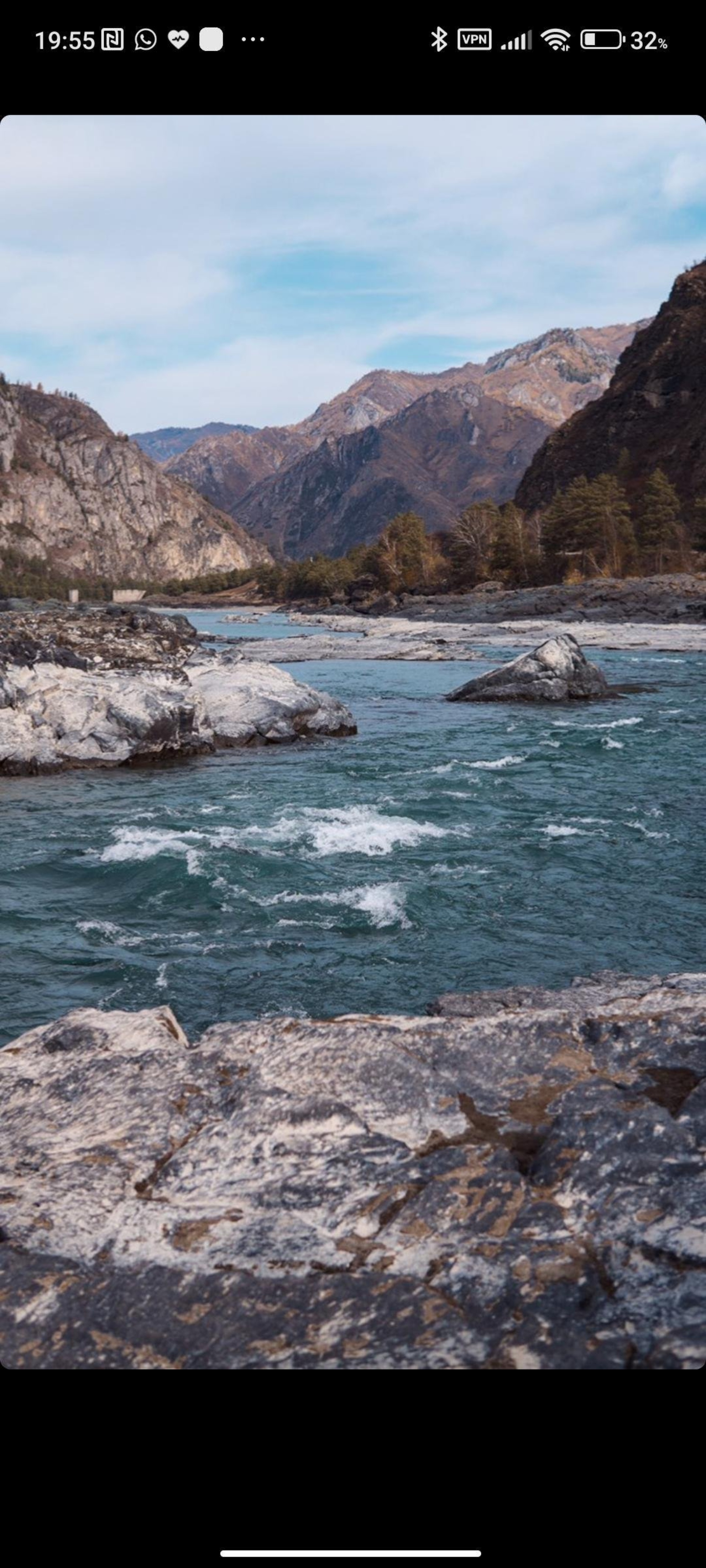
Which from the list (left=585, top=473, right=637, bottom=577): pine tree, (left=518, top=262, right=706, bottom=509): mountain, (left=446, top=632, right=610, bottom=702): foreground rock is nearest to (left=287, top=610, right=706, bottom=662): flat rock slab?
(left=446, top=632, right=610, bottom=702): foreground rock

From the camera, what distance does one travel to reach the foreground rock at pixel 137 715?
20.4 metres

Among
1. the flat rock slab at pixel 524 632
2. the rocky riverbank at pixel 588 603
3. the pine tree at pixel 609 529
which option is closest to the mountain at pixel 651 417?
the pine tree at pixel 609 529

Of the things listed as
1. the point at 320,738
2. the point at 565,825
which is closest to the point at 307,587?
the point at 320,738

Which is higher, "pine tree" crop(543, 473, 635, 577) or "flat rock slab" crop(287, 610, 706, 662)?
"pine tree" crop(543, 473, 635, 577)

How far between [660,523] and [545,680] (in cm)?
6145

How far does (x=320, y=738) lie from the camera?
24.4m
